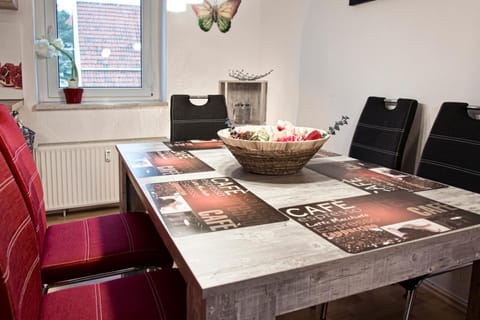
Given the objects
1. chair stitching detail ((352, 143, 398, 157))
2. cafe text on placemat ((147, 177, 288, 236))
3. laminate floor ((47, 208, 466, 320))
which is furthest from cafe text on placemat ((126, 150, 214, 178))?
chair stitching detail ((352, 143, 398, 157))

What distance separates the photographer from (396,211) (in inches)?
48.5

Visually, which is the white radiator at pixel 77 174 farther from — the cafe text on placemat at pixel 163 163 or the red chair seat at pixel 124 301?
the red chair seat at pixel 124 301

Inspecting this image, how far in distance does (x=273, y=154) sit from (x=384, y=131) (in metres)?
0.98

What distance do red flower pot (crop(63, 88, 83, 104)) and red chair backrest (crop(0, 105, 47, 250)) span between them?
160cm

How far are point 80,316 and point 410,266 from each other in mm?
866

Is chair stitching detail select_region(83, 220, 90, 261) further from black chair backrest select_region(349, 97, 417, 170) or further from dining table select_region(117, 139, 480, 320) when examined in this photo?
black chair backrest select_region(349, 97, 417, 170)

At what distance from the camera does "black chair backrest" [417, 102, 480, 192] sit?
179 cm

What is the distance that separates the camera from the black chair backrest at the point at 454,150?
1795mm

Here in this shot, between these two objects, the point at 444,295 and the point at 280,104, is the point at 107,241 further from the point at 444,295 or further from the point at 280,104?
the point at 280,104

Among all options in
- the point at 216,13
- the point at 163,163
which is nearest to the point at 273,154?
the point at 163,163

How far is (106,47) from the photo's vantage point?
3.27 meters

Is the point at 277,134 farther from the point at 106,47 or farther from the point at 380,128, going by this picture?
the point at 106,47

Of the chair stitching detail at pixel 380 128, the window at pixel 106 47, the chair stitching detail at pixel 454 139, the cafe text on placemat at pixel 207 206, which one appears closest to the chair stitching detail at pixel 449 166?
the chair stitching detail at pixel 454 139

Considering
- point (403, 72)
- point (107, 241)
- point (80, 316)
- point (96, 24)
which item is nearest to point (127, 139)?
point (96, 24)
